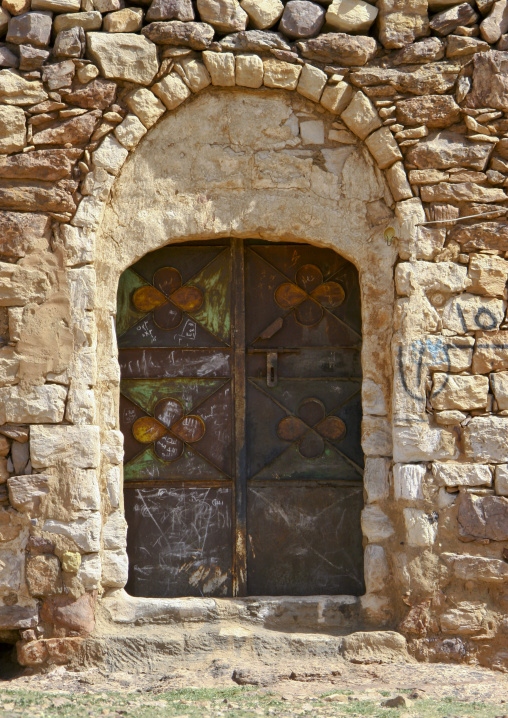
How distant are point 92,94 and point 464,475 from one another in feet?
8.61

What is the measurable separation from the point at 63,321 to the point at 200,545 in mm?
1395

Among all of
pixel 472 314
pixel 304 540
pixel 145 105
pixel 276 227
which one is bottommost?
pixel 304 540

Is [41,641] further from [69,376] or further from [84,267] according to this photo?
[84,267]

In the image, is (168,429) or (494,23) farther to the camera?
(168,429)

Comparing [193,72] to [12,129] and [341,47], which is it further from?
[12,129]

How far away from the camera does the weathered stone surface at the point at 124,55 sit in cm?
356

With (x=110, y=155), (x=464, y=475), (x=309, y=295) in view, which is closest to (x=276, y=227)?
(x=309, y=295)

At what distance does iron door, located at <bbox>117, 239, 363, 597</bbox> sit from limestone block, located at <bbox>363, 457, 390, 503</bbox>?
0.20 m

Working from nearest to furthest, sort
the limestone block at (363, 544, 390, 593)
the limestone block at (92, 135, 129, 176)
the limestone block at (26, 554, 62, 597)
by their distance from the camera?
the limestone block at (26, 554, 62, 597) < the limestone block at (92, 135, 129, 176) < the limestone block at (363, 544, 390, 593)

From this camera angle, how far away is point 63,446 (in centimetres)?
352

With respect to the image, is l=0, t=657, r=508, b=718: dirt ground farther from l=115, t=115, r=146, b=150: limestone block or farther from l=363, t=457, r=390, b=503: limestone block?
l=115, t=115, r=146, b=150: limestone block

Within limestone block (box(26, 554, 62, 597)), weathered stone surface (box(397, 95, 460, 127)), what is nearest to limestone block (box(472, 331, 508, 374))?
weathered stone surface (box(397, 95, 460, 127))

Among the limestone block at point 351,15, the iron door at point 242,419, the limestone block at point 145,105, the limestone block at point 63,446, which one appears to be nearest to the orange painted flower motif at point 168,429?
the iron door at point 242,419

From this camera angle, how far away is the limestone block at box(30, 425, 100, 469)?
3.50 meters
